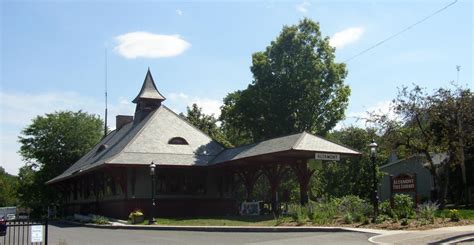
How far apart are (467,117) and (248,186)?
41.9 ft

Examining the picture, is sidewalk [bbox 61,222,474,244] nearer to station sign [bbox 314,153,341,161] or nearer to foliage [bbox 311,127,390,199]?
station sign [bbox 314,153,341,161]

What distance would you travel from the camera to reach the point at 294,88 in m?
47.7

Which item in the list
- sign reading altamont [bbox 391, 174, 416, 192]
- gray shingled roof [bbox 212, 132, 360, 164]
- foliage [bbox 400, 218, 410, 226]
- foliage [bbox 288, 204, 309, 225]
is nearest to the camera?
foliage [bbox 400, 218, 410, 226]

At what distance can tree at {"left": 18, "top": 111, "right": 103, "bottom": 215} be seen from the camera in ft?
199

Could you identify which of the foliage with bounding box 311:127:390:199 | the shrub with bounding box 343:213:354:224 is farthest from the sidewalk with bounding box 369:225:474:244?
the foliage with bounding box 311:127:390:199

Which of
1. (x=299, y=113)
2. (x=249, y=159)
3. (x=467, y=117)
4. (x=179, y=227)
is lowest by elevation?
(x=179, y=227)

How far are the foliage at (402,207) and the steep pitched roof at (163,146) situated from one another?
1489 centimetres

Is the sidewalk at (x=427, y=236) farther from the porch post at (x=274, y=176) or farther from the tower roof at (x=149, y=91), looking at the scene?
the tower roof at (x=149, y=91)

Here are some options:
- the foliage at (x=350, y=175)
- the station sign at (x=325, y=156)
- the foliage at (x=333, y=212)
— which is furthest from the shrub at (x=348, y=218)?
the foliage at (x=350, y=175)

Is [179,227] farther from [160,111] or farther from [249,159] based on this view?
[160,111]

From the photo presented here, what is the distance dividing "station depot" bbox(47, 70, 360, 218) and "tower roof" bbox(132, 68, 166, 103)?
4323 mm

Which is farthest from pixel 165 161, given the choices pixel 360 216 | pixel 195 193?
pixel 360 216

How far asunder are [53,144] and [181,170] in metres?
30.4

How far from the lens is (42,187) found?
62.5 m
